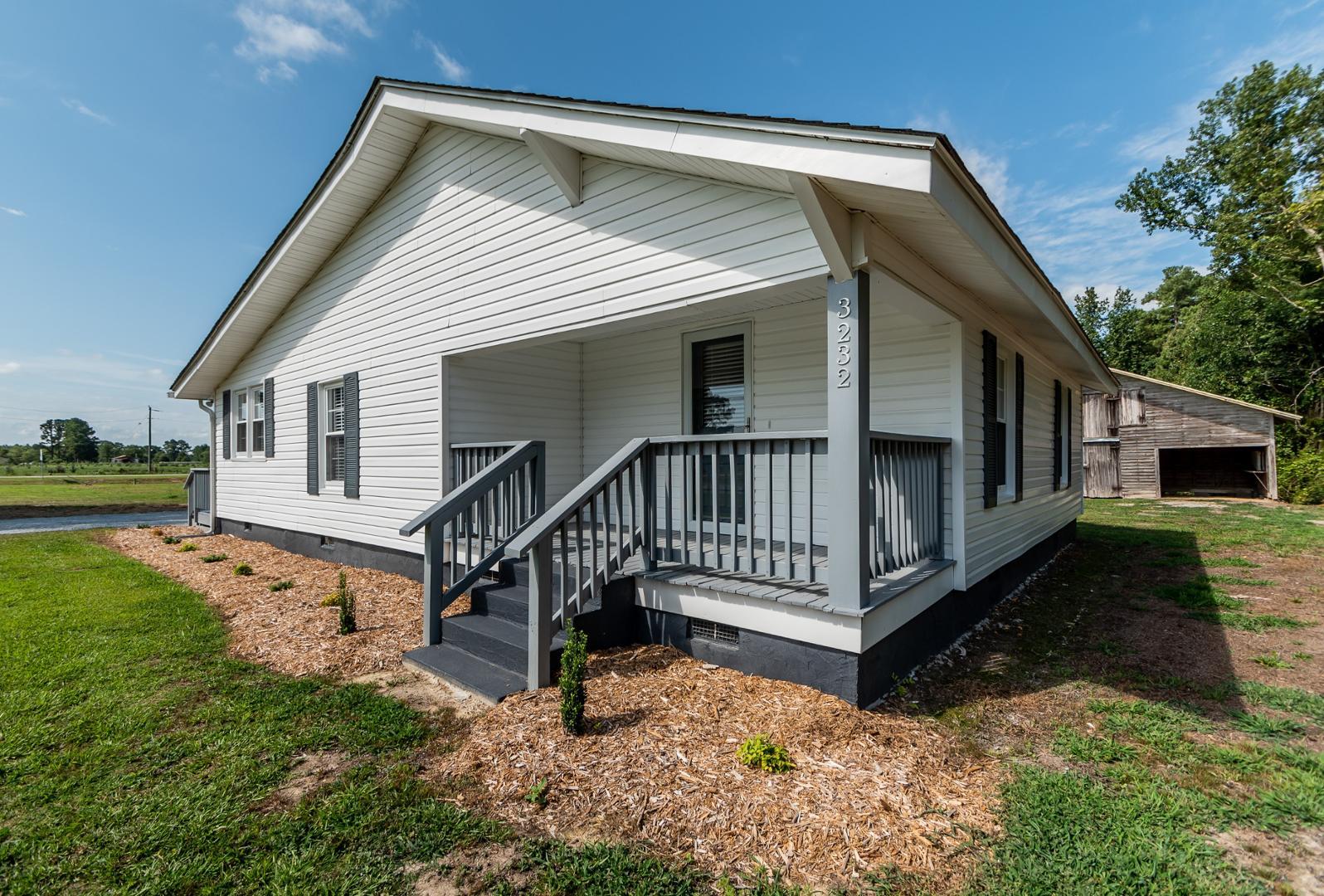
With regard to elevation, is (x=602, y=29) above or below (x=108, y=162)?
above

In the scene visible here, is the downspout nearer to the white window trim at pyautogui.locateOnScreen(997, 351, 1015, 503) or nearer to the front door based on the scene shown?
the front door

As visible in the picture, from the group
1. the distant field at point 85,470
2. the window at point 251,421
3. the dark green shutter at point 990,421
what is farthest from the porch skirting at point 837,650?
the distant field at point 85,470

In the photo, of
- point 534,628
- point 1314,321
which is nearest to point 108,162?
point 534,628

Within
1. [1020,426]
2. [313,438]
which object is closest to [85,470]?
[313,438]

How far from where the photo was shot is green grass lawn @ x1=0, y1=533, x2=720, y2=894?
2.15 meters

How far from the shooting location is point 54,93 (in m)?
9.02

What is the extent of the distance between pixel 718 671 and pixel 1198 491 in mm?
26999

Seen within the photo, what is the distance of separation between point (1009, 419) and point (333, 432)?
30.4 feet

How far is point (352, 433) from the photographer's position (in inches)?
304

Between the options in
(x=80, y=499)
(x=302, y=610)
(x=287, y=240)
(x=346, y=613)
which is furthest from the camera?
(x=80, y=499)

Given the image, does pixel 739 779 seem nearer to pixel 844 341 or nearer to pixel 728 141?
pixel 844 341

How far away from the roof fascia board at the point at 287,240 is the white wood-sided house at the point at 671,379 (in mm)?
56

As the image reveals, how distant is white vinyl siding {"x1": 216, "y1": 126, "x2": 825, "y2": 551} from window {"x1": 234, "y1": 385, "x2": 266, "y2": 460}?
865mm

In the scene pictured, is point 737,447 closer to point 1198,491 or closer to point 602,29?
point 602,29
